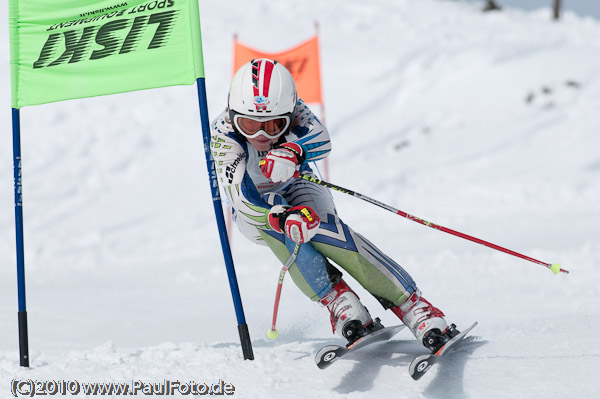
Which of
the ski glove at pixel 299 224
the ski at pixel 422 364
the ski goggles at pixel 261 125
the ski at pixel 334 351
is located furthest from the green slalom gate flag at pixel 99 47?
the ski at pixel 422 364

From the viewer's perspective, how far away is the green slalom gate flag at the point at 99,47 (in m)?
4.04

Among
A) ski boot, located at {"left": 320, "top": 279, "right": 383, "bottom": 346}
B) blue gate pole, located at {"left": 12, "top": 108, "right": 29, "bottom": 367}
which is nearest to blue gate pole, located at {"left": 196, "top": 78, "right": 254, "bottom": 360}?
ski boot, located at {"left": 320, "top": 279, "right": 383, "bottom": 346}

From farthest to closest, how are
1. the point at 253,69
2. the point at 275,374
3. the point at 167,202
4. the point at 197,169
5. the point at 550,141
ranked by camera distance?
the point at 197,169 → the point at 167,202 → the point at 550,141 → the point at 253,69 → the point at 275,374

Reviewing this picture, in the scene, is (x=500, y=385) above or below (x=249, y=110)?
below

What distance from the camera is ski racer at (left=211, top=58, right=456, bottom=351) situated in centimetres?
365

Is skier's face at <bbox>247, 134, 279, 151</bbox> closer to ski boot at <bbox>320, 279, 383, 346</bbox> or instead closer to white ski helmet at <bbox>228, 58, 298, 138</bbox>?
white ski helmet at <bbox>228, 58, 298, 138</bbox>

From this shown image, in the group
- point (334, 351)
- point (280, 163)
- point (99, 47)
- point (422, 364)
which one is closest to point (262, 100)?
point (280, 163)

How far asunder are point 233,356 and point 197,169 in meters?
12.2

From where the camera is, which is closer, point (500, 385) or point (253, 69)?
point (500, 385)

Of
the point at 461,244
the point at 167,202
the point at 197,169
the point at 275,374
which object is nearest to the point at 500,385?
the point at 275,374

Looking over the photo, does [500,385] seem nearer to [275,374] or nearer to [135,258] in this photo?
[275,374]

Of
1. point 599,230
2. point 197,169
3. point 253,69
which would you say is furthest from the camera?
point 197,169

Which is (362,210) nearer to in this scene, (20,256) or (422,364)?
(20,256)

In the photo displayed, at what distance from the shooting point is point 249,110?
384 centimetres
